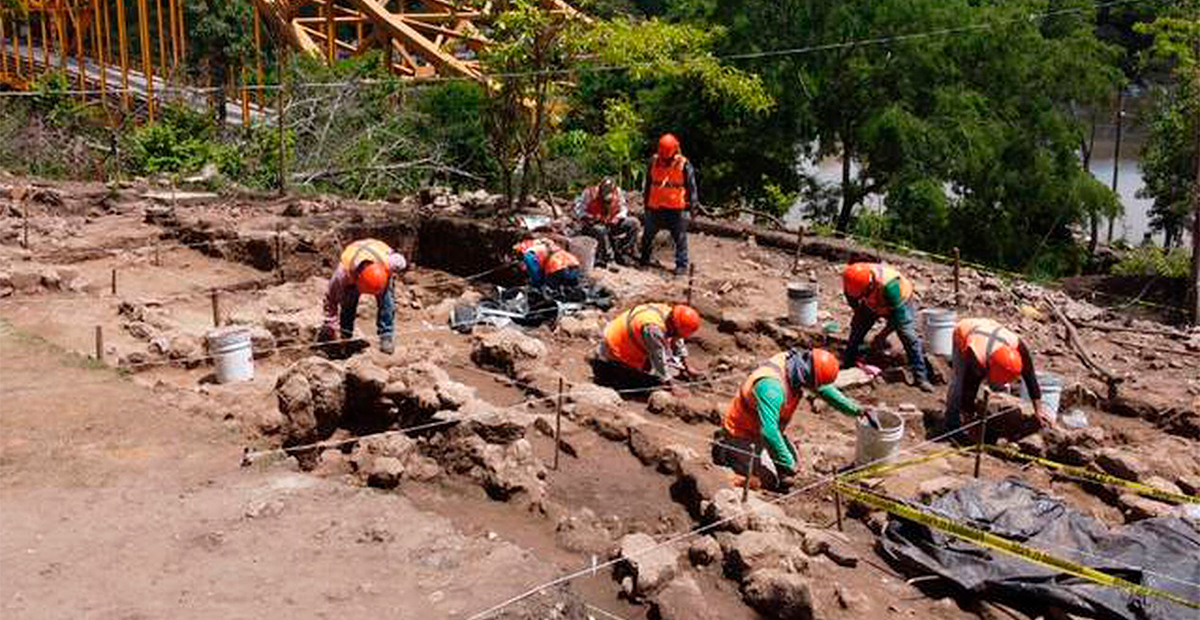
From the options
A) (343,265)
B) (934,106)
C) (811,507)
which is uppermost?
(934,106)

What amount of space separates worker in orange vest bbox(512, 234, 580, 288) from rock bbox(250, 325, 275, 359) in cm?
268

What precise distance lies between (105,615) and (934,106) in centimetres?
1819

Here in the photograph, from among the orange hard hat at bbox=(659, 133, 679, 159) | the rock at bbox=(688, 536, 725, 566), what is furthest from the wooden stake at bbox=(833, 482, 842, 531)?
the orange hard hat at bbox=(659, 133, 679, 159)

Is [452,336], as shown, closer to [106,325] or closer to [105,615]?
[106,325]

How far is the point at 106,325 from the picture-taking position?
945 centimetres

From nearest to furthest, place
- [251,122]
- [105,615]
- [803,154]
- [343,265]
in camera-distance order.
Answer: [105,615], [343,265], [251,122], [803,154]

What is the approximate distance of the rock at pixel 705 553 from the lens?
5387 mm

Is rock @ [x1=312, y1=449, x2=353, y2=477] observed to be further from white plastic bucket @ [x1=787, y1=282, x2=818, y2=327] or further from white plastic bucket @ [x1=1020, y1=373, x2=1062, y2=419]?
white plastic bucket @ [x1=787, y1=282, x2=818, y2=327]

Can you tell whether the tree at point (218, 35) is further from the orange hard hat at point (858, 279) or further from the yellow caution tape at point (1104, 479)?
the yellow caution tape at point (1104, 479)

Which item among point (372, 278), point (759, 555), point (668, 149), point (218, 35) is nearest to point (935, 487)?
point (759, 555)

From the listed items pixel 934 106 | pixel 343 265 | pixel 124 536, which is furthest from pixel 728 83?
pixel 124 536

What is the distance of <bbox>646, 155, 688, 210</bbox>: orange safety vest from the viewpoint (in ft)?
38.7

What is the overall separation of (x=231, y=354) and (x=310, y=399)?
145 centimetres

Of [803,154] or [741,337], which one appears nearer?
[741,337]
